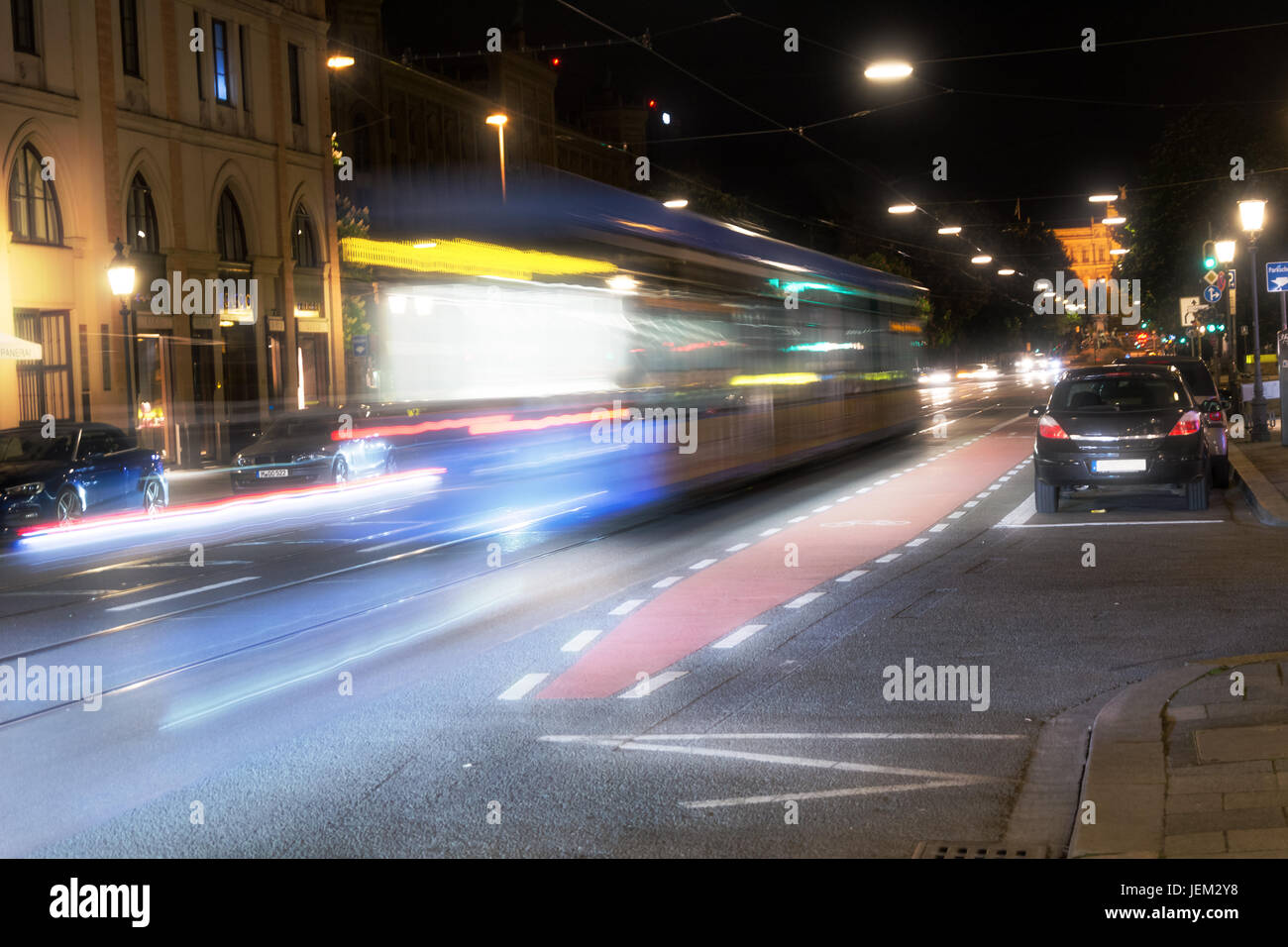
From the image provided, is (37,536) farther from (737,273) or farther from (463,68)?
(463,68)

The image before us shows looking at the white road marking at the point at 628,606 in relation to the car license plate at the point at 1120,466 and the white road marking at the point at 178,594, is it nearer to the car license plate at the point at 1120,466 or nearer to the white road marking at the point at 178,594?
the white road marking at the point at 178,594

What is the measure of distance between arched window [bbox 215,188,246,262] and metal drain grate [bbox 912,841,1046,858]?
121 feet

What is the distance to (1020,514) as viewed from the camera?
18391 millimetres

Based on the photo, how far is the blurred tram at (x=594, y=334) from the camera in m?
19.0

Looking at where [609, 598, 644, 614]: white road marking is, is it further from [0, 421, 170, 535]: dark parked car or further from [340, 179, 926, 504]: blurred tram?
[0, 421, 170, 535]: dark parked car

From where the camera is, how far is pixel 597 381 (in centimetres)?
2175

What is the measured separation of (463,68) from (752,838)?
80105mm

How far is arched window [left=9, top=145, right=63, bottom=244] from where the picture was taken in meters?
32.6

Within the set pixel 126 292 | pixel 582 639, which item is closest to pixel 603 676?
pixel 582 639

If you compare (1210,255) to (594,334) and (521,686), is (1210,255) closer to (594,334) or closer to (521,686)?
(594,334)

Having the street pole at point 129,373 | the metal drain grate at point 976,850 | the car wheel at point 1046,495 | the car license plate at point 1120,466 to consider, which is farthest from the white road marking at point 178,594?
the street pole at point 129,373

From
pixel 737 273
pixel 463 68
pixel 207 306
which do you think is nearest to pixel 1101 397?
pixel 737 273

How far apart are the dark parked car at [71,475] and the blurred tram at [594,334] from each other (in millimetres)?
3549

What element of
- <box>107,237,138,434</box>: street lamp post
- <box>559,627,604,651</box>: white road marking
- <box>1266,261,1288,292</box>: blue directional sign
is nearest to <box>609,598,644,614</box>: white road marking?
<box>559,627,604,651</box>: white road marking
